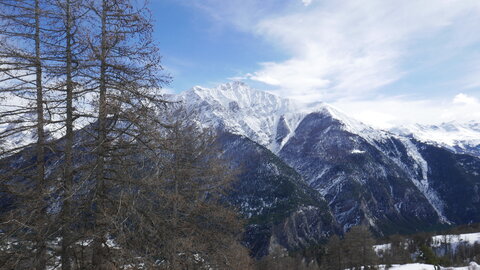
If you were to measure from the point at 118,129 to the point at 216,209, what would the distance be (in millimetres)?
11589

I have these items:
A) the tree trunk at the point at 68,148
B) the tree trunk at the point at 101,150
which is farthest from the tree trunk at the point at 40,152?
the tree trunk at the point at 101,150

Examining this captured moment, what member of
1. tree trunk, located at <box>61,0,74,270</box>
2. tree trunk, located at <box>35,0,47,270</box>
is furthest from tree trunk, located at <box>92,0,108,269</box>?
tree trunk, located at <box>35,0,47,270</box>

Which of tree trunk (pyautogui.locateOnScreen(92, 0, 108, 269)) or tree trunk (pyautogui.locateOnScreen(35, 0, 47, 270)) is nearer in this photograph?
tree trunk (pyautogui.locateOnScreen(35, 0, 47, 270))

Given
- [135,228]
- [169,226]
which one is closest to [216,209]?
[169,226]

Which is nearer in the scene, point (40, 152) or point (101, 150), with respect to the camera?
point (40, 152)

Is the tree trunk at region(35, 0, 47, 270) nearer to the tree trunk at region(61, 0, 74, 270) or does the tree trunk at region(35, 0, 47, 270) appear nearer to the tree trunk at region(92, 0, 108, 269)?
the tree trunk at region(61, 0, 74, 270)

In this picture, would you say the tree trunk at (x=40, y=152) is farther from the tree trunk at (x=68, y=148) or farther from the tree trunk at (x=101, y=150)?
the tree trunk at (x=101, y=150)

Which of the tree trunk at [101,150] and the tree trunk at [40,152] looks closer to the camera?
the tree trunk at [40,152]

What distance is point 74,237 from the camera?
939 cm

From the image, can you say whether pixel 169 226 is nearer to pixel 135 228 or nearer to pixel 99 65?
pixel 135 228

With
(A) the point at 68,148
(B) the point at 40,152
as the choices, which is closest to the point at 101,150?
(A) the point at 68,148

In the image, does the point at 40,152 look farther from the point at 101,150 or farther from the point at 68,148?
the point at 101,150

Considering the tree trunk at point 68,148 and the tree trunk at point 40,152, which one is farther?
the tree trunk at point 68,148

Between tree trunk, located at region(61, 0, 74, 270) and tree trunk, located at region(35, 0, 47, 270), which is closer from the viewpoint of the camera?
tree trunk, located at region(35, 0, 47, 270)
